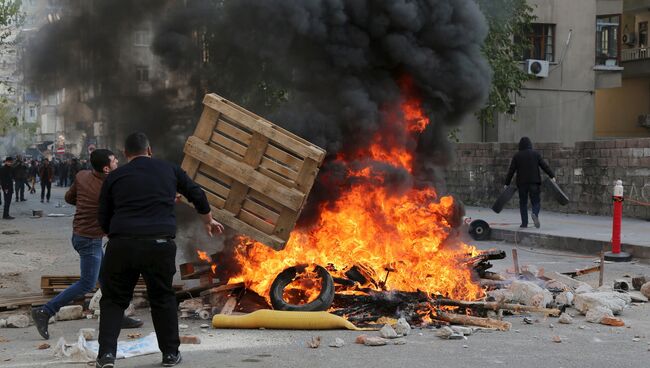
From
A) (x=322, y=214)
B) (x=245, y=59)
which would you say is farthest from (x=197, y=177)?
(x=245, y=59)

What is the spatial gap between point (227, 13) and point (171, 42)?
0.75 m

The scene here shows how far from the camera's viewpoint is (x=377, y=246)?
7945 millimetres

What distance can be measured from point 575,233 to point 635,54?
22.5 metres

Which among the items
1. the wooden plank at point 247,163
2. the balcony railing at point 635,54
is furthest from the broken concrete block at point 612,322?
the balcony railing at point 635,54

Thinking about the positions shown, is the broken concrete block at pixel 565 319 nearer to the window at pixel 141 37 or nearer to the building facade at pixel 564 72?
the window at pixel 141 37

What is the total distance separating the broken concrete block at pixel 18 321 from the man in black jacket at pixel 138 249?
2090 mm

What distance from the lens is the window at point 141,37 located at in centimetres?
973

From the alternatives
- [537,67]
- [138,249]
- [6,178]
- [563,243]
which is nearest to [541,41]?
[537,67]

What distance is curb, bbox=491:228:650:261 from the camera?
498 inches

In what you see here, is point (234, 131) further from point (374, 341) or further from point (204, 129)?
point (374, 341)

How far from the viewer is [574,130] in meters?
31.8

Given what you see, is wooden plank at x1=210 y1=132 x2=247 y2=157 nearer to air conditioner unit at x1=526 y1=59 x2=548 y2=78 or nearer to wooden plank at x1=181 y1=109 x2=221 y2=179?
wooden plank at x1=181 y1=109 x2=221 y2=179

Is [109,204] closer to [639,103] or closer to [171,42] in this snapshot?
[171,42]

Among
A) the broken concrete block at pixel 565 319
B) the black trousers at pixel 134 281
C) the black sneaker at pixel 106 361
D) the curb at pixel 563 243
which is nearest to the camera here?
the black sneaker at pixel 106 361
